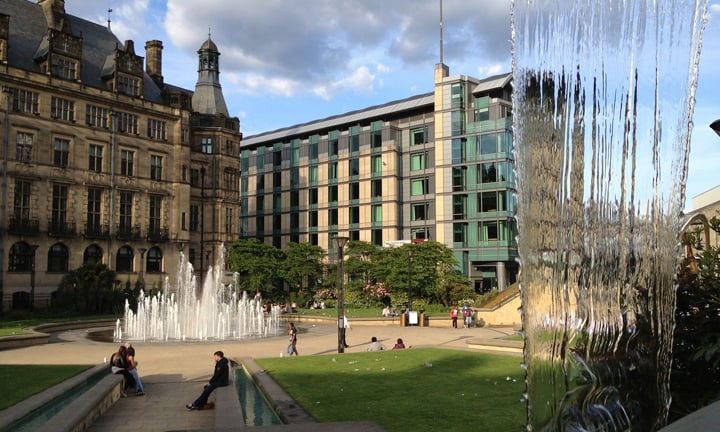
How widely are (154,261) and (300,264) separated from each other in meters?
14.2

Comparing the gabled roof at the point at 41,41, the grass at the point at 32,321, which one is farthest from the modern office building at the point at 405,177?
the grass at the point at 32,321

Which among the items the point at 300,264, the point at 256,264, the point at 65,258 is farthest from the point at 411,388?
the point at 300,264

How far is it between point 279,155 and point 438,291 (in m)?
42.7

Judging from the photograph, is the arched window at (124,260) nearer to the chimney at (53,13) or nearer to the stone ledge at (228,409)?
the chimney at (53,13)

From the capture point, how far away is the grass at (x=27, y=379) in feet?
41.3

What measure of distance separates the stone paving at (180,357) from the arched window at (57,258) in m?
19.6

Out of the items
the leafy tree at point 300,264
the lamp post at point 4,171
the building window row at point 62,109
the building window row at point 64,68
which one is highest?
the building window row at point 64,68

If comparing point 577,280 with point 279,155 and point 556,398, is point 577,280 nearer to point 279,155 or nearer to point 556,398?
point 556,398

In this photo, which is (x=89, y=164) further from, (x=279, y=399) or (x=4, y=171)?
(x=279, y=399)

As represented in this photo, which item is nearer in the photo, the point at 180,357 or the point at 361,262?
the point at 180,357

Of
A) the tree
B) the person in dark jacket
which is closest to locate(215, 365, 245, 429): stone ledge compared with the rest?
the person in dark jacket

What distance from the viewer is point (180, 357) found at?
22391 millimetres

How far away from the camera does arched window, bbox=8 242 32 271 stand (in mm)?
47781

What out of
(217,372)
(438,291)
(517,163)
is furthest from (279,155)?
(517,163)
